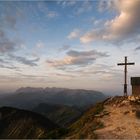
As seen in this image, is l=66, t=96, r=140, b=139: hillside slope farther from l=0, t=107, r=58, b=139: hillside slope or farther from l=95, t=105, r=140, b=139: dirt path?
l=0, t=107, r=58, b=139: hillside slope

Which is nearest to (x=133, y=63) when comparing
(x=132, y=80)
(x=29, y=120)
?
(x=132, y=80)

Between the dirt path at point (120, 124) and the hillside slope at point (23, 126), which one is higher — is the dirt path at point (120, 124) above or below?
above

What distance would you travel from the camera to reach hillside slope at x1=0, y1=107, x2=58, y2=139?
74.3 meters

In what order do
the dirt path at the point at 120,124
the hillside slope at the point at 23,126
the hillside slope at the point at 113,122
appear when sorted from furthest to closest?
1. the hillside slope at the point at 23,126
2. the hillside slope at the point at 113,122
3. the dirt path at the point at 120,124

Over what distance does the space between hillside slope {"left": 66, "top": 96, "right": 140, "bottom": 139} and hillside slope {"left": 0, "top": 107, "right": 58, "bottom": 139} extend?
137 feet

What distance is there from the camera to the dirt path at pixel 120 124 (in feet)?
65.3

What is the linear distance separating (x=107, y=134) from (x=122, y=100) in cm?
1249

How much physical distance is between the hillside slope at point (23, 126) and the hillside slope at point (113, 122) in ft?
137

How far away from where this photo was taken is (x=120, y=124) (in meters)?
22.9

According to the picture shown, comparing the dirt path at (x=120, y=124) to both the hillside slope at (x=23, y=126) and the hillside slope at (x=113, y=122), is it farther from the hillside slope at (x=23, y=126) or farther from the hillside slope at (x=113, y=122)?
the hillside slope at (x=23, y=126)

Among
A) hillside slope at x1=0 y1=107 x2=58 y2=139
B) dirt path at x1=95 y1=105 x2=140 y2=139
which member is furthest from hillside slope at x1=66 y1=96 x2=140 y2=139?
hillside slope at x1=0 y1=107 x2=58 y2=139

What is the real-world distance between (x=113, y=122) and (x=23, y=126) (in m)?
64.1

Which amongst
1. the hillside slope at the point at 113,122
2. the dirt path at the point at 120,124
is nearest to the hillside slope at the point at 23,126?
the hillside slope at the point at 113,122

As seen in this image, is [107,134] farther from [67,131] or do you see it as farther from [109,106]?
[109,106]
